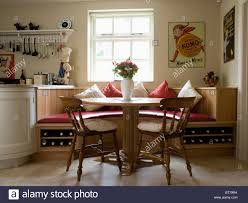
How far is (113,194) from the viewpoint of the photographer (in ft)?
5.74

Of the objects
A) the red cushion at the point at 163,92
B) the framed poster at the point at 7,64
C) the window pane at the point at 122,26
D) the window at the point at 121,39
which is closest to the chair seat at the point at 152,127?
the red cushion at the point at 163,92

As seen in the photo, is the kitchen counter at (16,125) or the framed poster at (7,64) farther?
the framed poster at (7,64)

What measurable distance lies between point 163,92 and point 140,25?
1211 millimetres

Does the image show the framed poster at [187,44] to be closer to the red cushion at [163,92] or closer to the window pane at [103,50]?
the red cushion at [163,92]

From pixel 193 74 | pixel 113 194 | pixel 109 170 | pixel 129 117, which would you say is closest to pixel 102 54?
pixel 193 74

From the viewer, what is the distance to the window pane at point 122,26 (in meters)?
4.34

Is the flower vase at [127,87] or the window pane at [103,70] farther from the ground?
the window pane at [103,70]

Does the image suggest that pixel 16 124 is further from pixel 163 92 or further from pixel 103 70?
pixel 163 92

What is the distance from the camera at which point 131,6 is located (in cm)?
418

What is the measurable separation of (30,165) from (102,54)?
217 centimetres

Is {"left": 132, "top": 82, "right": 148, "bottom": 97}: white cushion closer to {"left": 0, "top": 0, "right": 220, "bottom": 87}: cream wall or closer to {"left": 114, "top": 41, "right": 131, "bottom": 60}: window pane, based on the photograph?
{"left": 0, "top": 0, "right": 220, "bottom": 87}: cream wall

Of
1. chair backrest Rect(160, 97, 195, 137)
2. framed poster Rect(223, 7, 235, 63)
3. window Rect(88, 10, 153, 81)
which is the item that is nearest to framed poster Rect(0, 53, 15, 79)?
window Rect(88, 10, 153, 81)

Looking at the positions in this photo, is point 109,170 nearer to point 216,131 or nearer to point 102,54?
point 216,131

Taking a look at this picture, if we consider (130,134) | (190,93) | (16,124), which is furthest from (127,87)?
(16,124)
